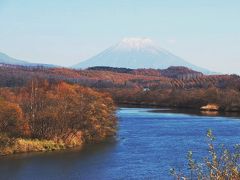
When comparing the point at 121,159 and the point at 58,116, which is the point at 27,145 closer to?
the point at 58,116

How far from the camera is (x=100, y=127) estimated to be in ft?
157

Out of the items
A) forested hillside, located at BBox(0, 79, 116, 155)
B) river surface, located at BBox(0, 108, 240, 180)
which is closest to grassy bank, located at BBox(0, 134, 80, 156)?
forested hillside, located at BBox(0, 79, 116, 155)

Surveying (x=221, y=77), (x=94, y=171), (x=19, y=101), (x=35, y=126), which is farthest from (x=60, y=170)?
(x=221, y=77)

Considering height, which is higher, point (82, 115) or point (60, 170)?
point (82, 115)

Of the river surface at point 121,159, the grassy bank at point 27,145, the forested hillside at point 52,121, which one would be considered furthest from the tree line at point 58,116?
the river surface at point 121,159

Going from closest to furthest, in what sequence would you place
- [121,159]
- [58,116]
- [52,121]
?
1. [121,159]
2. [52,121]
3. [58,116]

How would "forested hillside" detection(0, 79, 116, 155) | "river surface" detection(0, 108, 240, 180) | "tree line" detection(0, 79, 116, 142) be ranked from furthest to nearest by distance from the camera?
"tree line" detection(0, 79, 116, 142), "forested hillside" detection(0, 79, 116, 155), "river surface" detection(0, 108, 240, 180)

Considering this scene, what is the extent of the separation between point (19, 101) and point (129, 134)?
11693 mm

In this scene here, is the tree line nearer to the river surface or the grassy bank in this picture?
the grassy bank

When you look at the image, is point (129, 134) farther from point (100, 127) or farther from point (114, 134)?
point (100, 127)

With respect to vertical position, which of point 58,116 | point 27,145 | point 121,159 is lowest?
point 121,159

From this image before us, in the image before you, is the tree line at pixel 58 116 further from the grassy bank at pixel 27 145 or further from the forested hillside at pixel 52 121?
the grassy bank at pixel 27 145

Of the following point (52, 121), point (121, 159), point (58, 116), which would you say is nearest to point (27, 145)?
point (52, 121)

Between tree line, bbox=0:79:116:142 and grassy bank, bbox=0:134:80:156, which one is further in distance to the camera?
tree line, bbox=0:79:116:142
